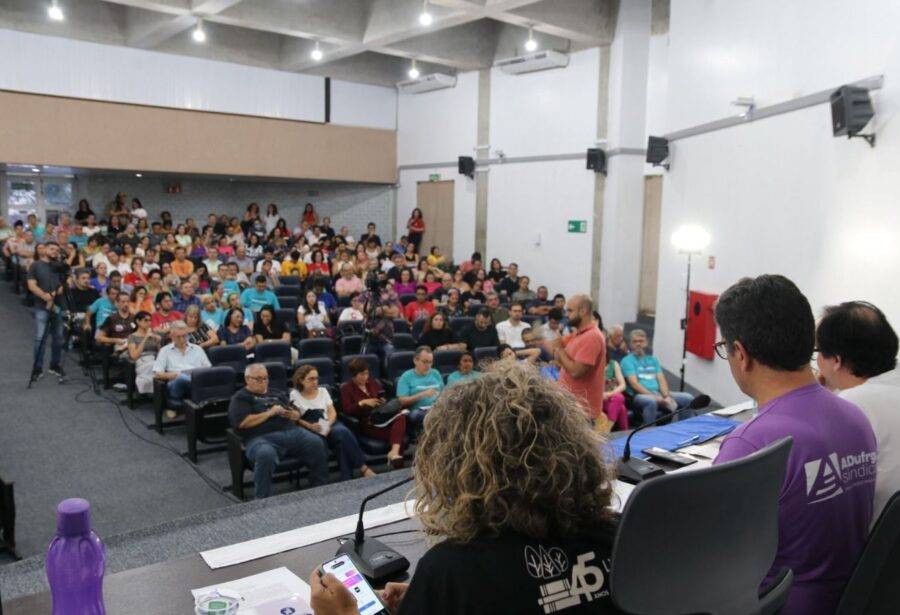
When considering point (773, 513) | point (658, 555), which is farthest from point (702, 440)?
point (658, 555)

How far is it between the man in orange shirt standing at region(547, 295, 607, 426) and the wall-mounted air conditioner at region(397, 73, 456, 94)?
1051 centimetres

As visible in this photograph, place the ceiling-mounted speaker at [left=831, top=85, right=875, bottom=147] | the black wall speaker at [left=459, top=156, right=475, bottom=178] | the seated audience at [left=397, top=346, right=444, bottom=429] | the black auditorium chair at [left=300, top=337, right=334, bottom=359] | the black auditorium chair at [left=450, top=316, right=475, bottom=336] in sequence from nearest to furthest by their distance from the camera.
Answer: the ceiling-mounted speaker at [left=831, top=85, right=875, bottom=147] → the seated audience at [left=397, top=346, right=444, bottom=429] → the black auditorium chair at [left=300, top=337, right=334, bottom=359] → the black auditorium chair at [left=450, top=316, right=475, bottom=336] → the black wall speaker at [left=459, top=156, right=475, bottom=178]

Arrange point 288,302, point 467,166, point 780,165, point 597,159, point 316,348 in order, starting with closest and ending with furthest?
point 780,165
point 316,348
point 288,302
point 597,159
point 467,166

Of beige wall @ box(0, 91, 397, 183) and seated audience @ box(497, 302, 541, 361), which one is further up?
beige wall @ box(0, 91, 397, 183)

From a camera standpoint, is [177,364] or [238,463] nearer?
[238,463]

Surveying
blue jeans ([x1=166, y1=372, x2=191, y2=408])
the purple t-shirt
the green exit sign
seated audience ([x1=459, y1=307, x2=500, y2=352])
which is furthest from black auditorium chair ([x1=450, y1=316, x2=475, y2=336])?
the purple t-shirt

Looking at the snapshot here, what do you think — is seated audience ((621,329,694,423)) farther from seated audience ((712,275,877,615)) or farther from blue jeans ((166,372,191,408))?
seated audience ((712,275,877,615))

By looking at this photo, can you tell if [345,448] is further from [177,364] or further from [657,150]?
[657,150]

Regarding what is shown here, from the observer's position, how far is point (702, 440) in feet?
10.9

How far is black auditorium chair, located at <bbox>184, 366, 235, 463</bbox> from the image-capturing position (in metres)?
5.59

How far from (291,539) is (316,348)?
5.29 metres

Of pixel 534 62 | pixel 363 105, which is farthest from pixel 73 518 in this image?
pixel 363 105

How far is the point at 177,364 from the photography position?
665cm

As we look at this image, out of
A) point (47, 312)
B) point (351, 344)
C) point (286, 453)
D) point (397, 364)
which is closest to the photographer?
point (286, 453)
